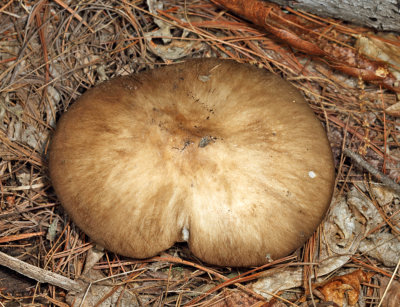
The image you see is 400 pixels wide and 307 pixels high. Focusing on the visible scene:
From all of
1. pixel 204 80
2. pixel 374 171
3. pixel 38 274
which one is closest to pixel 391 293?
pixel 374 171

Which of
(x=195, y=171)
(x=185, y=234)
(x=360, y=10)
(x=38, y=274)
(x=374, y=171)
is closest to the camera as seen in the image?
(x=195, y=171)

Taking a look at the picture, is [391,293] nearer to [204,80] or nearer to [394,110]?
[394,110]

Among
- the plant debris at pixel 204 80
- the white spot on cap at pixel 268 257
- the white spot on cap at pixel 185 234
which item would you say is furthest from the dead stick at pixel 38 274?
the white spot on cap at pixel 268 257

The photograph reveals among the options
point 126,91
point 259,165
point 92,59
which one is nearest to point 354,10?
point 259,165

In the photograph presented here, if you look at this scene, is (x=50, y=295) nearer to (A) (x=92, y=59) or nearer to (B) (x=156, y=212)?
(B) (x=156, y=212)

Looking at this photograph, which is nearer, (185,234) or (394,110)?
(185,234)

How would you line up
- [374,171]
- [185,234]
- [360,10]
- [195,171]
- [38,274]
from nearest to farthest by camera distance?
[195,171] < [185,234] < [38,274] < [374,171] < [360,10]

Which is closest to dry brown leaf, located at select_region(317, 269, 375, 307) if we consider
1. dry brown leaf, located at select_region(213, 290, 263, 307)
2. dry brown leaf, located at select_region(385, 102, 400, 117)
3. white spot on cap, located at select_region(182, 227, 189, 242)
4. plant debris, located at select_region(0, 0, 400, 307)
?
plant debris, located at select_region(0, 0, 400, 307)

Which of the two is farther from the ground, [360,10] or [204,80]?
[360,10]
